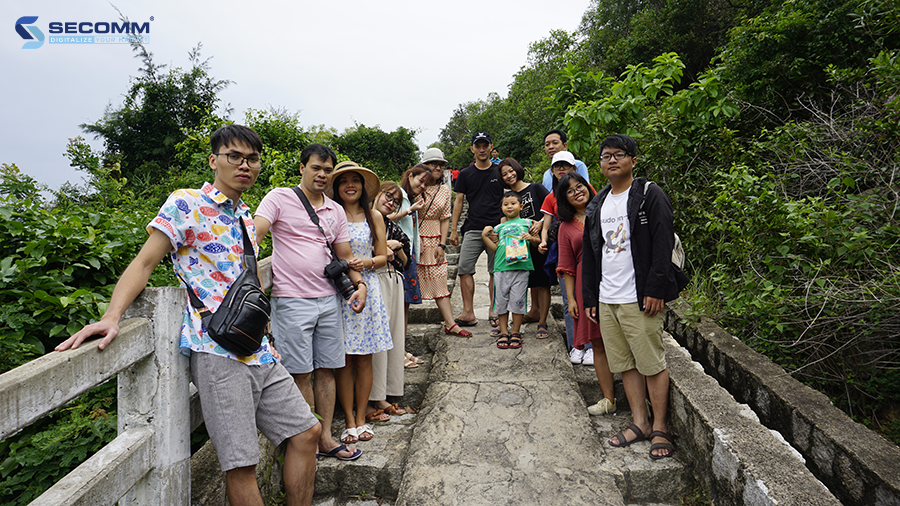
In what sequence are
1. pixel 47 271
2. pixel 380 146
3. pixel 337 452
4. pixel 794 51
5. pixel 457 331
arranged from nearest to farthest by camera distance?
1. pixel 47 271
2. pixel 337 452
3. pixel 457 331
4. pixel 794 51
5. pixel 380 146

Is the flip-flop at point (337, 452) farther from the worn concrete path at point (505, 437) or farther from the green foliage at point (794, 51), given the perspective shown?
the green foliage at point (794, 51)

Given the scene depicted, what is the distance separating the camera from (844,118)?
4.09 metres

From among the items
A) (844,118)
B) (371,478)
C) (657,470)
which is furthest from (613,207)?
(844,118)

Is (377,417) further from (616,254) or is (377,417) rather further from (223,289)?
(616,254)

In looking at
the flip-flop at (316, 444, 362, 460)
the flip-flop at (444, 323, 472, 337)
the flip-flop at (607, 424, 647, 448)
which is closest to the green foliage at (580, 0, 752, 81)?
the flip-flop at (444, 323, 472, 337)

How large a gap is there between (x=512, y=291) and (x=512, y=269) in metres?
0.19

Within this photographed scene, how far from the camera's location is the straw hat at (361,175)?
303cm

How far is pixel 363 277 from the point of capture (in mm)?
3182

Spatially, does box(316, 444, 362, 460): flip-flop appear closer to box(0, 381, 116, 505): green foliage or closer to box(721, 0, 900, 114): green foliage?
box(0, 381, 116, 505): green foliage

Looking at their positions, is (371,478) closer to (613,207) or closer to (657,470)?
(657,470)

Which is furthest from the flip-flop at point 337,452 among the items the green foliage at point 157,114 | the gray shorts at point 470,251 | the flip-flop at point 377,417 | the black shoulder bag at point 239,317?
the green foliage at point 157,114

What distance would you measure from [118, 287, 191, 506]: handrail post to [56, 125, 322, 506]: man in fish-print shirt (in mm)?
78

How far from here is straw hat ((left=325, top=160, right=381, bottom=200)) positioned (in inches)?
119

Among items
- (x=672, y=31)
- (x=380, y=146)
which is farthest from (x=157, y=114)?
(x=672, y=31)
